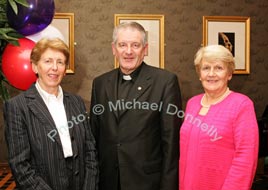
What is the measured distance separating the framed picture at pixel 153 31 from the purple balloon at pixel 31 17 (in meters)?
2.12

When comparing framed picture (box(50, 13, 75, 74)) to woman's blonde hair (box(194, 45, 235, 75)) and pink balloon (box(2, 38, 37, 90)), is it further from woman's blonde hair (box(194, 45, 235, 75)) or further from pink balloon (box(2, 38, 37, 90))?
woman's blonde hair (box(194, 45, 235, 75))

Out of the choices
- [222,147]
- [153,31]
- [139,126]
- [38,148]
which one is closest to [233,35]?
Answer: [153,31]

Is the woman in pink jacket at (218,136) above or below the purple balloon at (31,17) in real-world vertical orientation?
below

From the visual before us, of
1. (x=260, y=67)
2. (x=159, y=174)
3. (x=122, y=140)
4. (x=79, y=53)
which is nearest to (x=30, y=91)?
(x=122, y=140)

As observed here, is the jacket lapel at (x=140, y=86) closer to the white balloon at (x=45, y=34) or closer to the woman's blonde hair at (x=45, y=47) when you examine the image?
the woman's blonde hair at (x=45, y=47)

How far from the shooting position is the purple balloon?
246cm

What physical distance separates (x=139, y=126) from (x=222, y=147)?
50 centimetres

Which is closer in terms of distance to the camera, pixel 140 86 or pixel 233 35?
pixel 140 86

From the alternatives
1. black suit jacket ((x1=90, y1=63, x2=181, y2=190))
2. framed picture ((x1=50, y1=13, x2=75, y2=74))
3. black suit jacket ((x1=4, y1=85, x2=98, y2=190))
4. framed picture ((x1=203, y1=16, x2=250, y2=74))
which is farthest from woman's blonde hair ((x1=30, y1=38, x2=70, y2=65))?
framed picture ((x1=203, y1=16, x2=250, y2=74))

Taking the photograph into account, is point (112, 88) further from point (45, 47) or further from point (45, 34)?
point (45, 34)

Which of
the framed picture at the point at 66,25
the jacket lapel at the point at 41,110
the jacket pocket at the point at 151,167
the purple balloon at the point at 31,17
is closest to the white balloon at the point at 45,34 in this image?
the purple balloon at the point at 31,17

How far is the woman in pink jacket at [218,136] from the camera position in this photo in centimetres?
172

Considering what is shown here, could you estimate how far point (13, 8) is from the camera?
2402mm

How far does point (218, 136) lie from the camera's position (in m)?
1.78
